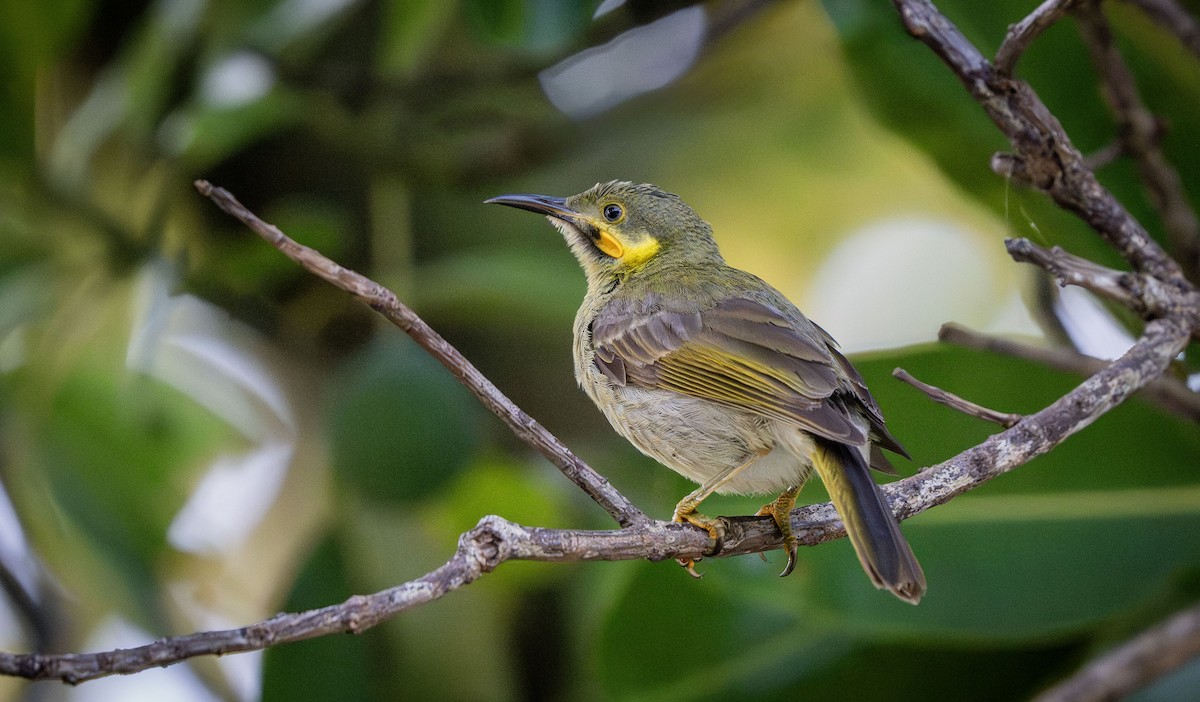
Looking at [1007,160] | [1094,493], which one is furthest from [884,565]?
[1094,493]

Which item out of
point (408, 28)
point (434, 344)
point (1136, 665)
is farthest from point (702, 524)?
point (408, 28)

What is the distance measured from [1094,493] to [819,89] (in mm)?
1415

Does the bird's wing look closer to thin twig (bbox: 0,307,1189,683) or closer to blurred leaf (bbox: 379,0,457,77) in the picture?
thin twig (bbox: 0,307,1189,683)

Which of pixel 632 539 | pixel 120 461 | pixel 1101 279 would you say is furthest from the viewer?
pixel 120 461

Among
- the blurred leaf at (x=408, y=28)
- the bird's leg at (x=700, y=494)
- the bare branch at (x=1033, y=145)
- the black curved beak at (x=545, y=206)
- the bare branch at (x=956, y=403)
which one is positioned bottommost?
the bare branch at (x=956, y=403)

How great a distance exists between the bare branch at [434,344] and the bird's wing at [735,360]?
1.42 ft

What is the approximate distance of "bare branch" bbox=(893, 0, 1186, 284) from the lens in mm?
1850

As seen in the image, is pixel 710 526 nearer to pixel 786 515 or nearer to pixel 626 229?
pixel 786 515

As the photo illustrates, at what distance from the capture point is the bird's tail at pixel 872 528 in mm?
1521

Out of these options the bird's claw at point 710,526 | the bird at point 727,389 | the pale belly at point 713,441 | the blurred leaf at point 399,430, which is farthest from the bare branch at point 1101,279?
the blurred leaf at point 399,430

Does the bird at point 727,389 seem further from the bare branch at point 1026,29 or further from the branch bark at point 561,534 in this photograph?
the bare branch at point 1026,29

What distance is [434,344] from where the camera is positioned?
4.81 ft

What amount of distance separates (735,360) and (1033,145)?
24.6 inches

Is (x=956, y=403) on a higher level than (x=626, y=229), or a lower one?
lower
